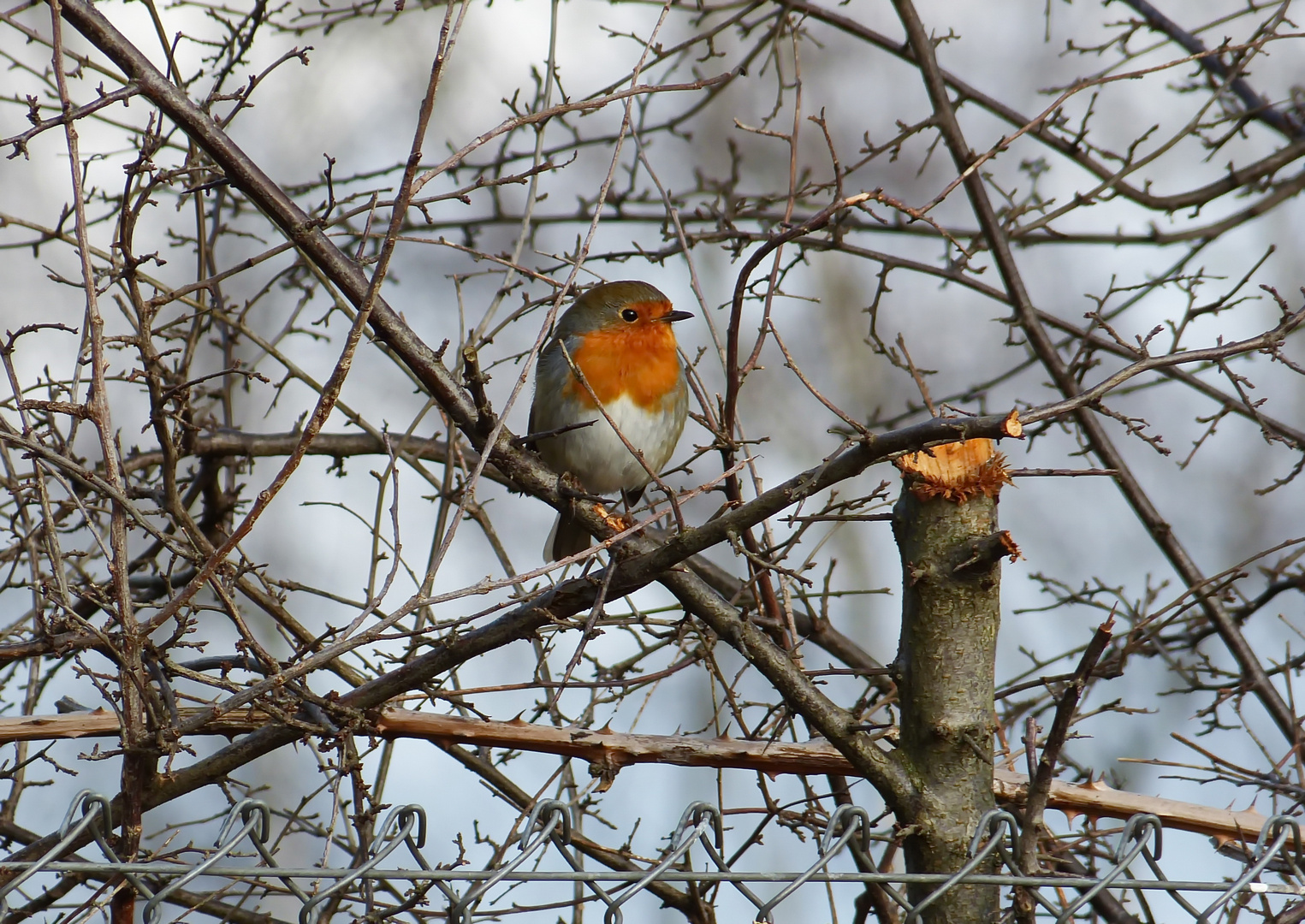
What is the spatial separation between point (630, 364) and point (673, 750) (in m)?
1.74

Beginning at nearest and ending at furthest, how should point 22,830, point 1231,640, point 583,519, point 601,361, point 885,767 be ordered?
point 885,767
point 583,519
point 22,830
point 1231,640
point 601,361

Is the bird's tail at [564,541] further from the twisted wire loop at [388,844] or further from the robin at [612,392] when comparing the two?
the twisted wire loop at [388,844]

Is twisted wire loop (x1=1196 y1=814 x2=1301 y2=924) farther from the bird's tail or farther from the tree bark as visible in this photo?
the bird's tail

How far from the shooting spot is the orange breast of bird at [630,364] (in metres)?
3.80

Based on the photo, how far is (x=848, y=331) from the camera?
1173 cm

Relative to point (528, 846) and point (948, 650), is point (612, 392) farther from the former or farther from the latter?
point (528, 846)

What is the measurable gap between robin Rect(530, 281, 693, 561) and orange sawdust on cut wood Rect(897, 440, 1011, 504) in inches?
62.9

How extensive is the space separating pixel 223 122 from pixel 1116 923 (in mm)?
2428

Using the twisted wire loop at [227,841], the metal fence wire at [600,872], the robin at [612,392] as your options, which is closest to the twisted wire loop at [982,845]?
the metal fence wire at [600,872]

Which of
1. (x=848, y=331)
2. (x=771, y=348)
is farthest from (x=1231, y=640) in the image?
(x=848, y=331)

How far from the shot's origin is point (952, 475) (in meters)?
2.15

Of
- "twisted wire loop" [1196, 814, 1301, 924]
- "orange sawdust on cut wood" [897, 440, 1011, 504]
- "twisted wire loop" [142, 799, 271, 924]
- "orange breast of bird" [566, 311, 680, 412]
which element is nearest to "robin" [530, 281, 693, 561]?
"orange breast of bird" [566, 311, 680, 412]

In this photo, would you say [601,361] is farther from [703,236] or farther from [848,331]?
[848,331]

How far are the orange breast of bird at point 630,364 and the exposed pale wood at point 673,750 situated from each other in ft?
4.71
